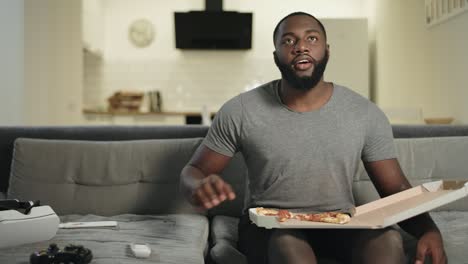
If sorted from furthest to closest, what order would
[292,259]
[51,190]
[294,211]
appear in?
[51,190] → [294,211] → [292,259]

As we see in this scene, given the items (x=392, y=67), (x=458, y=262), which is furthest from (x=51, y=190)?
(x=392, y=67)

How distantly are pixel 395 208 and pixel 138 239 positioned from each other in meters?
0.82

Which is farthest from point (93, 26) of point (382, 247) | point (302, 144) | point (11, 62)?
point (382, 247)

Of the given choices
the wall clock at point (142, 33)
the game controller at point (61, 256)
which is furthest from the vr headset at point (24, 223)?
the wall clock at point (142, 33)

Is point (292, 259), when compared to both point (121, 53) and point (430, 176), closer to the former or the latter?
point (430, 176)

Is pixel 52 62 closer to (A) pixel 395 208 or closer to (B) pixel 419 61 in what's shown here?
(B) pixel 419 61

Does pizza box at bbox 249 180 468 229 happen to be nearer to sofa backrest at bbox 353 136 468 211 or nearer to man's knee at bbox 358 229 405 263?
man's knee at bbox 358 229 405 263

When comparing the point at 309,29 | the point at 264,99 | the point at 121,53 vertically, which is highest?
the point at 121,53

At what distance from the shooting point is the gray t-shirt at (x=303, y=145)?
1527mm

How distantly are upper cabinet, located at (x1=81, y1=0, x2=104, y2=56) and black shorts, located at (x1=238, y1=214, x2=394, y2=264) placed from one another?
14.7 feet

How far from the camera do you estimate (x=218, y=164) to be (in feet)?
5.28

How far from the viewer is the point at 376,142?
1.59 m

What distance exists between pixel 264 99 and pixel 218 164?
26cm

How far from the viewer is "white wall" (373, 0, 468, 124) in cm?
356
